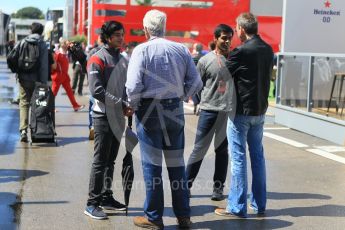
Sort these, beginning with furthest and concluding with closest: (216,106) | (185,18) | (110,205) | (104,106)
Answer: (185,18) < (216,106) < (110,205) < (104,106)

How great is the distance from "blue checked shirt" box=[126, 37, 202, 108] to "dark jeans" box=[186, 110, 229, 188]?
119cm

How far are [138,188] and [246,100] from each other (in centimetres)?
197

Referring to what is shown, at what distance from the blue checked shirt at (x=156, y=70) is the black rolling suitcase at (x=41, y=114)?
466 centimetres

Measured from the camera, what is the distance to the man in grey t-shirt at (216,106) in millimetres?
6156

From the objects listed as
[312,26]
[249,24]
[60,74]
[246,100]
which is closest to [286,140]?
[312,26]

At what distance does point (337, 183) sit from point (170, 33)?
54.6ft

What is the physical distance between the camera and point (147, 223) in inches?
206

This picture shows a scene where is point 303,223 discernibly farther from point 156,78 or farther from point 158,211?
point 156,78

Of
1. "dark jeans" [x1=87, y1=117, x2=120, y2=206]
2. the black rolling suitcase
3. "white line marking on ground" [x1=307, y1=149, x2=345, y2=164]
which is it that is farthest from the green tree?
"dark jeans" [x1=87, y1=117, x2=120, y2=206]

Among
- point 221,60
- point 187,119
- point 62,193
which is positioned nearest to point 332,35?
point 187,119

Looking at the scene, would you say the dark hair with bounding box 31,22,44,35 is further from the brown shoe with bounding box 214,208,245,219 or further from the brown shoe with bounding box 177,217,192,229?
the brown shoe with bounding box 177,217,192,229

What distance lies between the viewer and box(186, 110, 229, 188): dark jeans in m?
6.25

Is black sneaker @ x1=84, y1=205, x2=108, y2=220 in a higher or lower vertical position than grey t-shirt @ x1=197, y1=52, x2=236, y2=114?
lower

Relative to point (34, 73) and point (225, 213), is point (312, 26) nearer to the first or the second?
point (34, 73)
